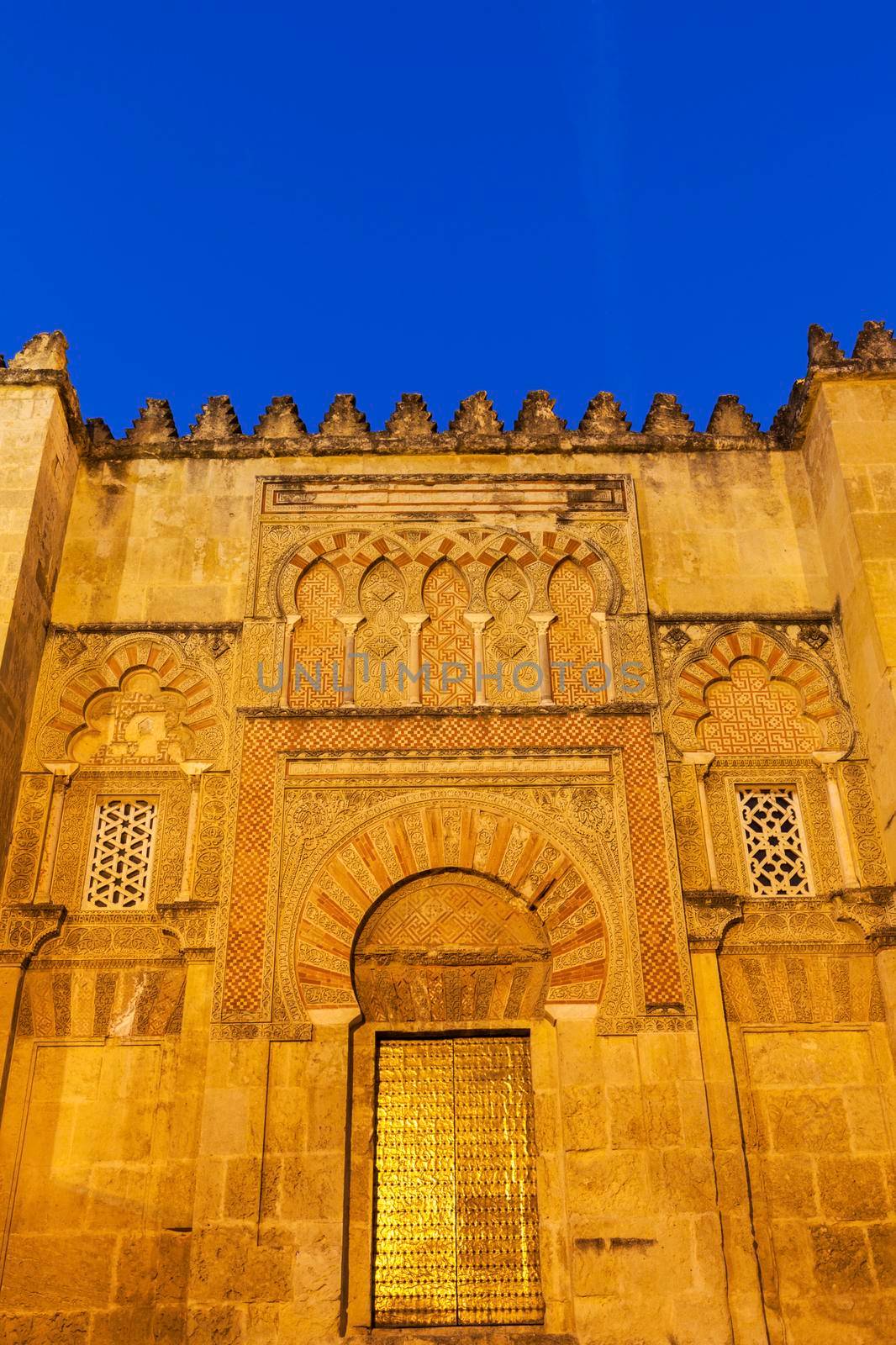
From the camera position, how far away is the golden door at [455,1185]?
227 inches

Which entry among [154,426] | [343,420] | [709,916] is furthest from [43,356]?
[709,916]

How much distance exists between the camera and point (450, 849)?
6.56 meters

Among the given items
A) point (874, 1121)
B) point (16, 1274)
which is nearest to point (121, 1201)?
point (16, 1274)

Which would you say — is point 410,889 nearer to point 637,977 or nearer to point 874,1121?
point 637,977

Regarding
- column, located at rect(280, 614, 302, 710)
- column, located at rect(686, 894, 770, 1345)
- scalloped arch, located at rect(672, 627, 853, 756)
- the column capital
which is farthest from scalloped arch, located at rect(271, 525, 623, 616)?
column, located at rect(686, 894, 770, 1345)

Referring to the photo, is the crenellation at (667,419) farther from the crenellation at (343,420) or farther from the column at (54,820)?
the column at (54,820)

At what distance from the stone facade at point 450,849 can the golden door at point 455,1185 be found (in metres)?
0.05

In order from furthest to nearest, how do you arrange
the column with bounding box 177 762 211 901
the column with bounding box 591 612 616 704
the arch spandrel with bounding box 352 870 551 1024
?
1. the column with bounding box 591 612 616 704
2. the column with bounding box 177 762 211 901
3. the arch spandrel with bounding box 352 870 551 1024

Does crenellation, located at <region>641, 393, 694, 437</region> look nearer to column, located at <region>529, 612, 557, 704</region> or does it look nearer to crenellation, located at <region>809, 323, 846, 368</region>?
crenellation, located at <region>809, 323, 846, 368</region>

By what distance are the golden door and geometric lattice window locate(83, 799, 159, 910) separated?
172 cm

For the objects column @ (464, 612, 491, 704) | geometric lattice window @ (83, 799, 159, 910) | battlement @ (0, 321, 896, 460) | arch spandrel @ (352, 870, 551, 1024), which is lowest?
arch spandrel @ (352, 870, 551, 1024)

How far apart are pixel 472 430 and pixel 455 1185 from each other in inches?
195

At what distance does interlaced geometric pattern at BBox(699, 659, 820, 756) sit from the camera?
Result: 7.04 meters

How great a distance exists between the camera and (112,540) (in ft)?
25.3
